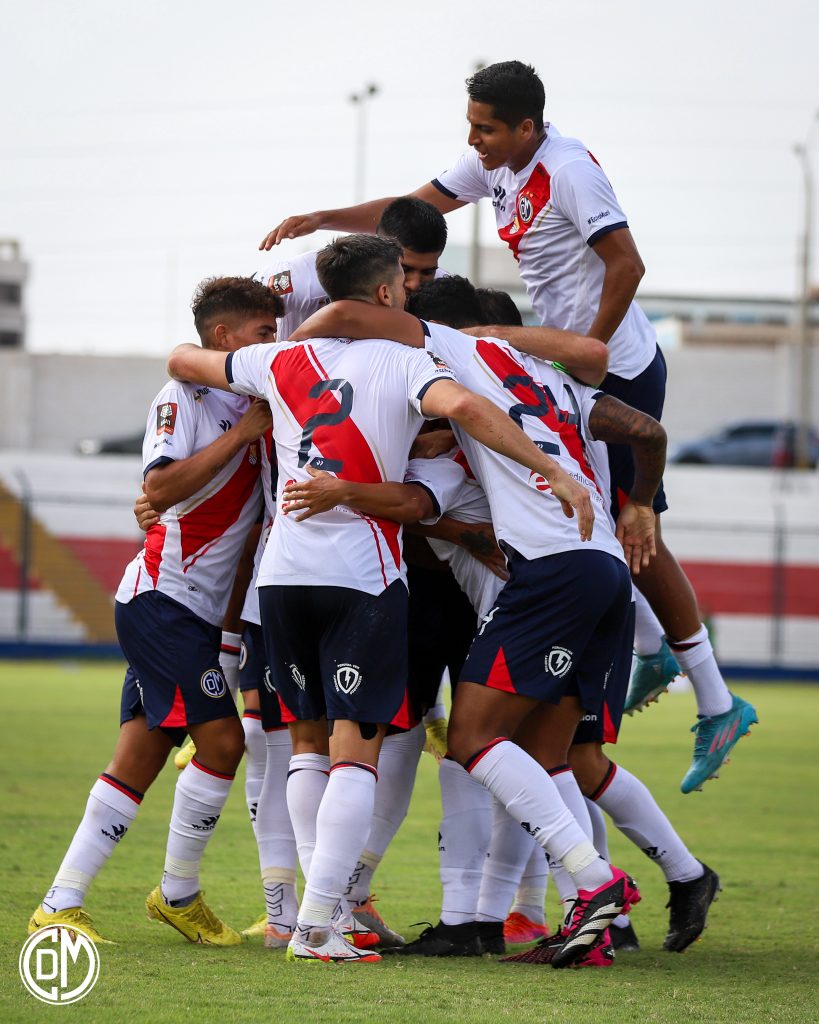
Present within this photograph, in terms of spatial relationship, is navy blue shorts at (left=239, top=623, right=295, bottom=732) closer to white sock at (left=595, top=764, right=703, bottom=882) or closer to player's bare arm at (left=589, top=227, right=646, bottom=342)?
white sock at (left=595, top=764, right=703, bottom=882)

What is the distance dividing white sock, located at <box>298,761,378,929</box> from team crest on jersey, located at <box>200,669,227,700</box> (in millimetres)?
641

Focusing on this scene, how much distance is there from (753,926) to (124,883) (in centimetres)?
260

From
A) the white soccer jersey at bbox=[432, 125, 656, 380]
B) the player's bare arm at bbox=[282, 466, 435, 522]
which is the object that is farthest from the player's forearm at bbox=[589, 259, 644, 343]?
the player's bare arm at bbox=[282, 466, 435, 522]

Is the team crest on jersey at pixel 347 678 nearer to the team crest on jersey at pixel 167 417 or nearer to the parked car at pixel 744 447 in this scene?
the team crest on jersey at pixel 167 417

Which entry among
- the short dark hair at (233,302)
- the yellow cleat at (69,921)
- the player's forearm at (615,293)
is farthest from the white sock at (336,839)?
the player's forearm at (615,293)

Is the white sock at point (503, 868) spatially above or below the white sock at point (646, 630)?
below

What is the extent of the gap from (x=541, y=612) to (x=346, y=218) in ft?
7.43

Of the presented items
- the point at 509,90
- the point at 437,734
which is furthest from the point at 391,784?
the point at 509,90

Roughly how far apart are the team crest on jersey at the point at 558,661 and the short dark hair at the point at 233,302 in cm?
162

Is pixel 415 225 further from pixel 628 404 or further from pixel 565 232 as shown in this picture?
pixel 628 404

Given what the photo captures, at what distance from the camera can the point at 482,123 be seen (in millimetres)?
5141

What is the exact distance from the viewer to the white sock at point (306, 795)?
456 cm

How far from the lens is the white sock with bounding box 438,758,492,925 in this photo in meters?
4.76

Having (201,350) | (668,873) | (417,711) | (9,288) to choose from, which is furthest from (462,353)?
(9,288)
